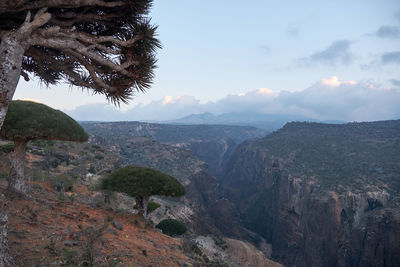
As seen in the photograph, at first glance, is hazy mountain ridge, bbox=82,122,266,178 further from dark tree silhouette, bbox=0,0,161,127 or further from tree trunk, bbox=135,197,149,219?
dark tree silhouette, bbox=0,0,161,127

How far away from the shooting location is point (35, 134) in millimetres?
8797

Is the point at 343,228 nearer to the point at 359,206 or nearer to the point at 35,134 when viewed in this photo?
the point at 359,206

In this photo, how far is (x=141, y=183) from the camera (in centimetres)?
1305

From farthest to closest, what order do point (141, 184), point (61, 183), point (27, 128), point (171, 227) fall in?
point (171, 227), point (61, 183), point (141, 184), point (27, 128)

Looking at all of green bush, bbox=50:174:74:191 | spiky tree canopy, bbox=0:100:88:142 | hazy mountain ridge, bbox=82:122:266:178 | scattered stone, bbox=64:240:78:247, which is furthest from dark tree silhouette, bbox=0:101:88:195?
hazy mountain ridge, bbox=82:122:266:178

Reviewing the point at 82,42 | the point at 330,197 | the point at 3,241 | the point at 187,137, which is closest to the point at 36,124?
the point at 82,42

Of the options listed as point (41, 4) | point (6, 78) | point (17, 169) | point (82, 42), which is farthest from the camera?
point (17, 169)

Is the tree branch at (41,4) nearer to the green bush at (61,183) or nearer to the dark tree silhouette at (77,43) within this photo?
the dark tree silhouette at (77,43)

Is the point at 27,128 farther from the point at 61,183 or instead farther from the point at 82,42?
the point at 61,183

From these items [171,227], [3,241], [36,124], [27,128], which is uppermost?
[36,124]

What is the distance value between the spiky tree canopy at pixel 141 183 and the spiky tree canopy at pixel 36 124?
14.0 feet

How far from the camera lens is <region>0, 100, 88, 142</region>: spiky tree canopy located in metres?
8.51

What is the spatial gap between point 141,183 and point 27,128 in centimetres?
625

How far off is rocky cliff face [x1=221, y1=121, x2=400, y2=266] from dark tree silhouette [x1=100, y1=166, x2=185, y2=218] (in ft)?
119
